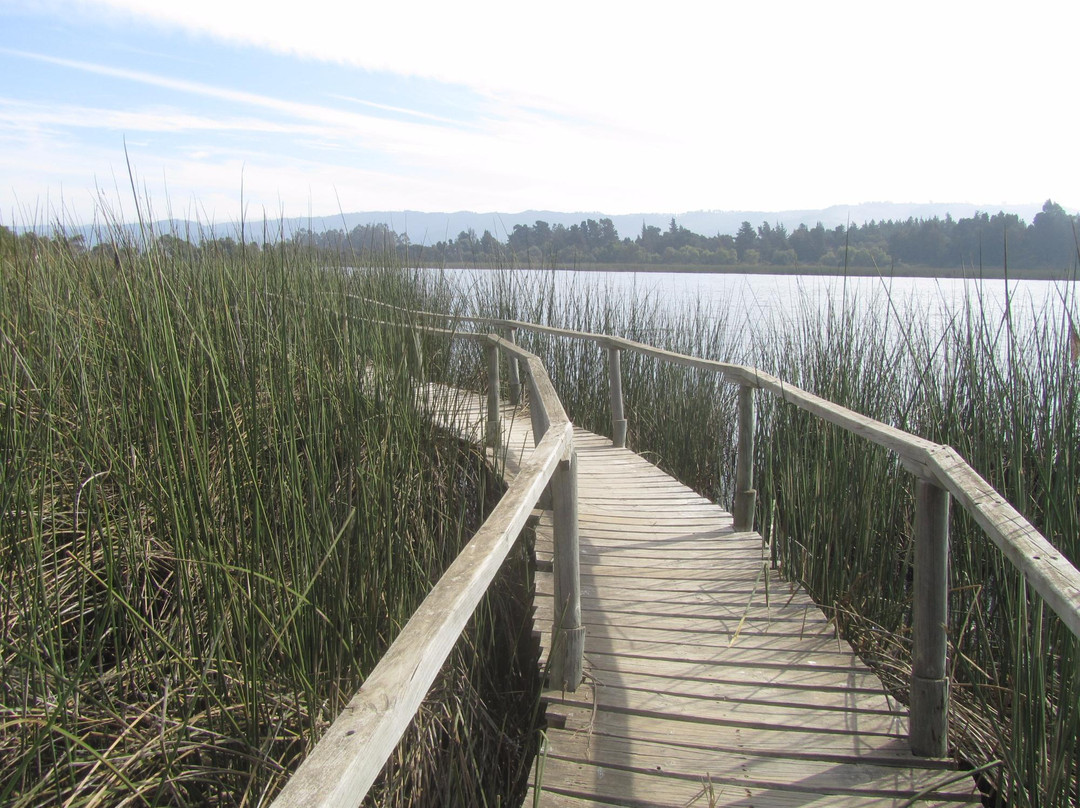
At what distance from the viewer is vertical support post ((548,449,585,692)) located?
6.12 ft

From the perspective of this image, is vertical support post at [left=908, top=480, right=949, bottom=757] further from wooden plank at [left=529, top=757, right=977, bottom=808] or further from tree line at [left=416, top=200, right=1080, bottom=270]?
tree line at [left=416, top=200, right=1080, bottom=270]

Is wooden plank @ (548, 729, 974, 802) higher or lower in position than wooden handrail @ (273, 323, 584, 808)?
lower

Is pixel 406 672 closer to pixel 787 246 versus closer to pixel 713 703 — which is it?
pixel 713 703

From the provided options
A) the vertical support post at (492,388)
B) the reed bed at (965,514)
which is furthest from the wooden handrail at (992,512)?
the vertical support post at (492,388)

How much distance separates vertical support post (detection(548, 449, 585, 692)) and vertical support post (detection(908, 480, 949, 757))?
795 millimetres

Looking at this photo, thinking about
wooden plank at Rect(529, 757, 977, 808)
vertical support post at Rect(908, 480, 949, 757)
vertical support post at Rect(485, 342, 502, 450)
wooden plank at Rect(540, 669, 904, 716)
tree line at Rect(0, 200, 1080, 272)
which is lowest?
wooden plank at Rect(529, 757, 977, 808)

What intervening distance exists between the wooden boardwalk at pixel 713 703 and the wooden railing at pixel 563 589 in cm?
13

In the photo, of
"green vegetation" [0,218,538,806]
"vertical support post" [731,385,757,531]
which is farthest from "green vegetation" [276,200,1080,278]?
"green vegetation" [0,218,538,806]

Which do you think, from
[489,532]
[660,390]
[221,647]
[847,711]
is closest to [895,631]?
[847,711]

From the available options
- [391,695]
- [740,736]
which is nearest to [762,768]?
[740,736]

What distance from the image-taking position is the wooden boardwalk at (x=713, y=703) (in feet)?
5.16

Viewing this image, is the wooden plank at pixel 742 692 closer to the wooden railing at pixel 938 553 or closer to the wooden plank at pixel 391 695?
the wooden railing at pixel 938 553

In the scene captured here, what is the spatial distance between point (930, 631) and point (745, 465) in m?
1.43

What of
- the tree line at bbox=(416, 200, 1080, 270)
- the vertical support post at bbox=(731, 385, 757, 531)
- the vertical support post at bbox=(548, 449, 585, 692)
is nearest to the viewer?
the vertical support post at bbox=(548, 449, 585, 692)
